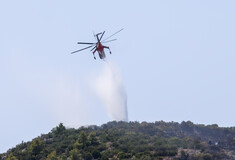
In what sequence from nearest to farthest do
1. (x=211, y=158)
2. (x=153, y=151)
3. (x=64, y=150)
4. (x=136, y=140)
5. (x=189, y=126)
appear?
(x=211, y=158), (x=153, y=151), (x=64, y=150), (x=136, y=140), (x=189, y=126)

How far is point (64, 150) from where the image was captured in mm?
63688

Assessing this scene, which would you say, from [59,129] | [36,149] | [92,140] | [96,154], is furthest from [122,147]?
[59,129]

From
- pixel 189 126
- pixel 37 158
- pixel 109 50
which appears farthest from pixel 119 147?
pixel 189 126

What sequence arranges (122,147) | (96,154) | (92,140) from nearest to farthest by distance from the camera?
(96,154)
(122,147)
(92,140)

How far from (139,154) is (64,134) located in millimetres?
22705

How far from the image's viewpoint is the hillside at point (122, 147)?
186 ft

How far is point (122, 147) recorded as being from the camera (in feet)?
201

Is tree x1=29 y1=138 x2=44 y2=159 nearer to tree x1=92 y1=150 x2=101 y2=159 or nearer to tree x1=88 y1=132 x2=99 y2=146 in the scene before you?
tree x1=88 y1=132 x2=99 y2=146

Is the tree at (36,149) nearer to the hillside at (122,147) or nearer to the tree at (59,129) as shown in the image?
the hillside at (122,147)

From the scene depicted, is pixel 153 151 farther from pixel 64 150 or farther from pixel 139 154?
pixel 64 150

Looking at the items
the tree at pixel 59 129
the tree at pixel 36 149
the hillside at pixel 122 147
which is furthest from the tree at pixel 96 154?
the tree at pixel 59 129

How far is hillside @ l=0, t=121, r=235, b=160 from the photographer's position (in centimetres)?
5674

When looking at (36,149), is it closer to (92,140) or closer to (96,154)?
(92,140)

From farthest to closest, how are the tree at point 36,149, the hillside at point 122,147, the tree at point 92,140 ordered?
the tree at point 92,140, the tree at point 36,149, the hillside at point 122,147
